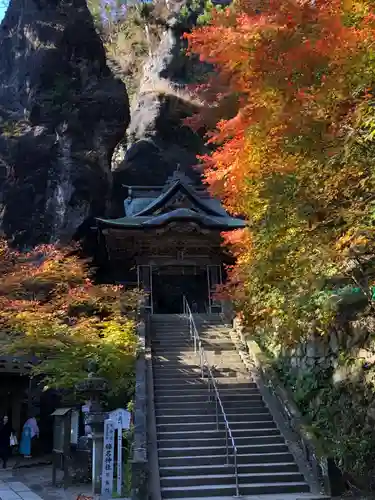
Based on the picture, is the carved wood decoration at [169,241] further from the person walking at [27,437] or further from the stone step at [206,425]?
the stone step at [206,425]

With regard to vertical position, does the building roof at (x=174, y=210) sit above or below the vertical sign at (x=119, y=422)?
above

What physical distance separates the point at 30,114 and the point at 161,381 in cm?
1817

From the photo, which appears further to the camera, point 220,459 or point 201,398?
point 201,398

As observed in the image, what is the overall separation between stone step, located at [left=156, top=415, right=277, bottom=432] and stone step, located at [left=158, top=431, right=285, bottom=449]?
1.12 ft

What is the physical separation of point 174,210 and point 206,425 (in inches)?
484

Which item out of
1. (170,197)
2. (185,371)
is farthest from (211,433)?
(170,197)

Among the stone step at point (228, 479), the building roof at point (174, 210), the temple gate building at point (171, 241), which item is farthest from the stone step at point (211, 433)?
the building roof at point (174, 210)

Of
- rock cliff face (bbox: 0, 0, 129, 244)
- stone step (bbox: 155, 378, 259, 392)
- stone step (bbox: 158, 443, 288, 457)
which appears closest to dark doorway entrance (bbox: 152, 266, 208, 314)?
rock cliff face (bbox: 0, 0, 129, 244)

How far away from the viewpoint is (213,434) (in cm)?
952

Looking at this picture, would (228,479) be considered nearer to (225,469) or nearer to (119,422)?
(225,469)

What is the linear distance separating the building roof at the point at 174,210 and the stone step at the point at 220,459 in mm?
11959

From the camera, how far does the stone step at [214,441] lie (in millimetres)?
9195

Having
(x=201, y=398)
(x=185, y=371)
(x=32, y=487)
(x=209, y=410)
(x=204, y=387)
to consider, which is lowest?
(x=32, y=487)

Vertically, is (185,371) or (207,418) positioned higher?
(185,371)
